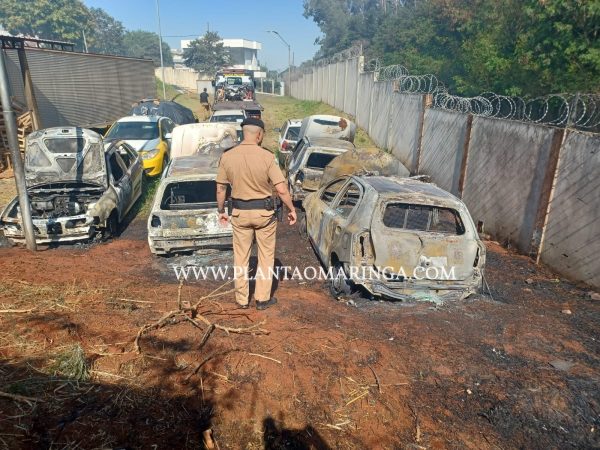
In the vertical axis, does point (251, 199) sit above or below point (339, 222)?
above

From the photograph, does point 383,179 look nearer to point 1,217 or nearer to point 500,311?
point 500,311

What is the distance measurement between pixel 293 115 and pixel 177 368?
28757 millimetres

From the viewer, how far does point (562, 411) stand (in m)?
3.35

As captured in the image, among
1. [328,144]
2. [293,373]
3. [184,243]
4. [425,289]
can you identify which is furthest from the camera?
[328,144]

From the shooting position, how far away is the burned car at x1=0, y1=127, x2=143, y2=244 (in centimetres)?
720

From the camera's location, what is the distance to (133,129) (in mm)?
12297

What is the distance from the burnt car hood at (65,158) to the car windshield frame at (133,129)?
3.69 meters

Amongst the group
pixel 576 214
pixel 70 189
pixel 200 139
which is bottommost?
pixel 70 189

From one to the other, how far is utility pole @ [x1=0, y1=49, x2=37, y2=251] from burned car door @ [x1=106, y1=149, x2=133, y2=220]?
5.20ft

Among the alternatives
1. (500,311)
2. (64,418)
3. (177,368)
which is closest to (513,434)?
(500,311)

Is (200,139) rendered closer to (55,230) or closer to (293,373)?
(55,230)

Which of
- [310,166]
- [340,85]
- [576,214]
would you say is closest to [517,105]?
[310,166]

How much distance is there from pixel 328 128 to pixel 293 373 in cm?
1094

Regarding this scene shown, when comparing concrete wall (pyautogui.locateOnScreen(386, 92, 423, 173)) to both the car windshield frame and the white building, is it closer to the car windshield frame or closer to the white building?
the car windshield frame
